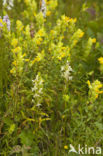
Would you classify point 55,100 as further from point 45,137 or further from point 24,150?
point 24,150

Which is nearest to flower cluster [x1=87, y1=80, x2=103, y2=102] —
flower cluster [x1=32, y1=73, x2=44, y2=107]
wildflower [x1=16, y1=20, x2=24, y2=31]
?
flower cluster [x1=32, y1=73, x2=44, y2=107]

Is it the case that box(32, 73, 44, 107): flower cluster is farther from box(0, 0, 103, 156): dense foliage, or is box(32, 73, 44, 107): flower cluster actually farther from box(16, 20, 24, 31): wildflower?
box(16, 20, 24, 31): wildflower

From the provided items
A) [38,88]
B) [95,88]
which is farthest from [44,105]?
[95,88]

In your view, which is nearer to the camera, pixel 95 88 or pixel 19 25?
pixel 95 88

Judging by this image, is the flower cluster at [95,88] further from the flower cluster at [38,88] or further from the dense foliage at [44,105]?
the flower cluster at [38,88]

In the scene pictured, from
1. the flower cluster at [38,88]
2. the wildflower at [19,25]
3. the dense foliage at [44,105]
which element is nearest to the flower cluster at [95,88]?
the dense foliage at [44,105]

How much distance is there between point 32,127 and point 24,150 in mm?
281

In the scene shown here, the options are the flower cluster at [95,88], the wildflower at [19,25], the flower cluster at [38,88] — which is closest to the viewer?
the flower cluster at [38,88]

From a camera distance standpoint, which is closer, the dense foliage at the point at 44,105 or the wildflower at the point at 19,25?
the dense foliage at the point at 44,105

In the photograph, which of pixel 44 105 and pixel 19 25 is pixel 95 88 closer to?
pixel 44 105

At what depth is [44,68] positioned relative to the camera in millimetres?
1944

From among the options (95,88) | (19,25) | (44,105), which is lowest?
(44,105)

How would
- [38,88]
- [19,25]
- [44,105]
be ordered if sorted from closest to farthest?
[38,88] < [44,105] < [19,25]

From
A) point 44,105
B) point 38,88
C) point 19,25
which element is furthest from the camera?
point 19,25
